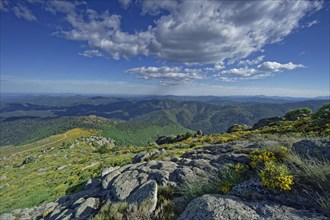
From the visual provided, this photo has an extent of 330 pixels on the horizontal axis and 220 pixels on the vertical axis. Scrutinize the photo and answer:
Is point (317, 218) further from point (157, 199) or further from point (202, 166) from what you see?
point (202, 166)

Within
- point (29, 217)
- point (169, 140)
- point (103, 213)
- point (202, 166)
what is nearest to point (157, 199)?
point (103, 213)

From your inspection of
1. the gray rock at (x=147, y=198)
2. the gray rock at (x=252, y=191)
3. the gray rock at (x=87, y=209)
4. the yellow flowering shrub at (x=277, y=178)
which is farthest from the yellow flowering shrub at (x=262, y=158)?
the gray rock at (x=87, y=209)

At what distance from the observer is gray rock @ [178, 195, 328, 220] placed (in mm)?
4844

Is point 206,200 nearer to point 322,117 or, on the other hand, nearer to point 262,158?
point 262,158

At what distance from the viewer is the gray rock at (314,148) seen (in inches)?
289

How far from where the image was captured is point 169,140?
72062 millimetres

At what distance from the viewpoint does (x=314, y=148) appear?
7777 millimetres

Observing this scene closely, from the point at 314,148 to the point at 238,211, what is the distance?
477 centimetres

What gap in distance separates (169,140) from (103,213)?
6438cm

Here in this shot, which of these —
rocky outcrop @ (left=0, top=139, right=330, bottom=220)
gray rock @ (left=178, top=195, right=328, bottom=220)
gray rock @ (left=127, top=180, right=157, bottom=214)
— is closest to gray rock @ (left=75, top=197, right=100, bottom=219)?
rocky outcrop @ (left=0, top=139, right=330, bottom=220)

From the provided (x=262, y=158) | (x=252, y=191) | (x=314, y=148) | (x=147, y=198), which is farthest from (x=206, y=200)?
(x=314, y=148)

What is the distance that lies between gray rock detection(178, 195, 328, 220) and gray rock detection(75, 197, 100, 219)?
21.2 feet

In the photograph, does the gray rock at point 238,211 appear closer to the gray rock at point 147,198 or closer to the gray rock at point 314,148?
the gray rock at point 147,198

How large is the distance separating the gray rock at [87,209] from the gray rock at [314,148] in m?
9.74
